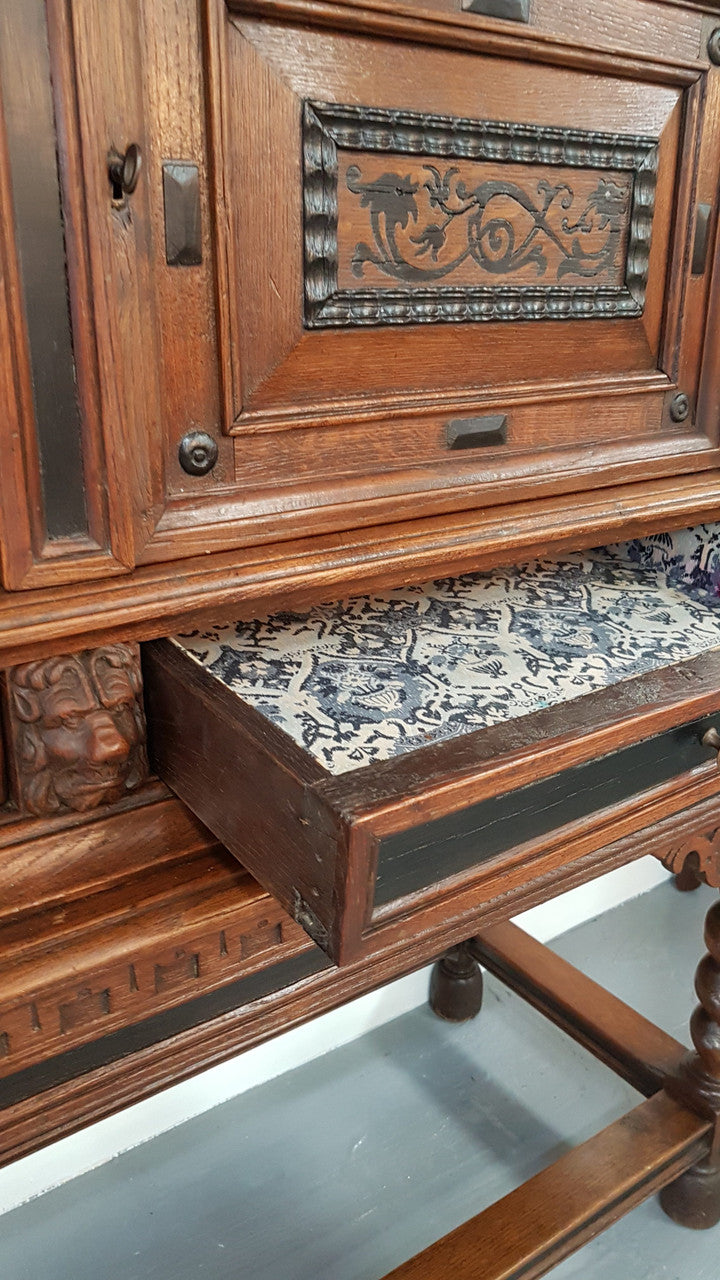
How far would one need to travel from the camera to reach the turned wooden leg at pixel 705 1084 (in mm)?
1248

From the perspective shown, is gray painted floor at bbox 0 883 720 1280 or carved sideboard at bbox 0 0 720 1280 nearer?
carved sideboard at bbox 0 0 720 1280

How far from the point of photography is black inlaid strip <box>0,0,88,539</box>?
60cm

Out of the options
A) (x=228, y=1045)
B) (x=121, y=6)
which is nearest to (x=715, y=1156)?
(x=228, y=1045)

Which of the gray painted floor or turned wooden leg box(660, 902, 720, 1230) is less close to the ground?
turned wooden leg box(660, 902, 720, 1230)

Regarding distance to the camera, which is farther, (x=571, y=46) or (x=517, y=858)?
(x=571, y=46)

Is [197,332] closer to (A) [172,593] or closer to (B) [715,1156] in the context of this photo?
(A) [172,593]

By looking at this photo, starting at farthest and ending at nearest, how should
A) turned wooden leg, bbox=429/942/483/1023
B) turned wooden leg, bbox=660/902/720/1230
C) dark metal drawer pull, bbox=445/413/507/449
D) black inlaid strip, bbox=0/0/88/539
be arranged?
turned wooden leg, bbox=429/942/483/1023 < turned wooden leg, bbox=660/902/720/1230 < dark metal drawer pull, bbox=445/413/507/449 < black inlaid strip, bbox=0/0/88/539

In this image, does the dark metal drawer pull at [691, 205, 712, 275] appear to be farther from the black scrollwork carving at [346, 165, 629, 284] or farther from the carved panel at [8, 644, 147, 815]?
the carved panel at [8, 644, 147, 815]

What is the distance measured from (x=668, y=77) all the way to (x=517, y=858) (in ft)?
2.39

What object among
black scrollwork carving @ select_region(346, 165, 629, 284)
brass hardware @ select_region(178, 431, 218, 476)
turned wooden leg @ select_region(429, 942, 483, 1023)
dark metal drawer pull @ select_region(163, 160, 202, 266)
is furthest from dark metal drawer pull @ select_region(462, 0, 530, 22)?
turned wooden leg @ select_region(429, 942, 483, 1023)

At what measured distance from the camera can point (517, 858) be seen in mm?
723

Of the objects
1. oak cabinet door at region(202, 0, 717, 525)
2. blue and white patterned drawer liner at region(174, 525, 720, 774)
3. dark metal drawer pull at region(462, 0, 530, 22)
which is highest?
dark metal drawer pull at region(462, 0, 530, 22)

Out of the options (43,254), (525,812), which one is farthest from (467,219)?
(525,812)

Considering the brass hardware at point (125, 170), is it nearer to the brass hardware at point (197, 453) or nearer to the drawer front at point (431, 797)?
the brass hardware at point (197, 453)
